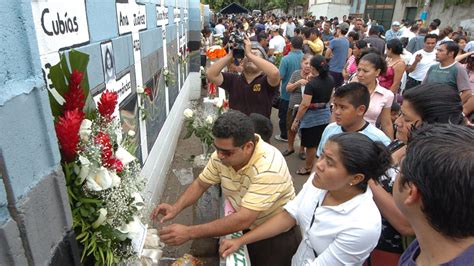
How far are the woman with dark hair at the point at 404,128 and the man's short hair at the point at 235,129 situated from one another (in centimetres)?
79

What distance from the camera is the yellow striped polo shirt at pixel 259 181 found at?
78.3 inches

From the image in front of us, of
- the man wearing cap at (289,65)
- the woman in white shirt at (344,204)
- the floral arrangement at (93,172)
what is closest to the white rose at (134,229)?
the floral arrangement at (93,172)

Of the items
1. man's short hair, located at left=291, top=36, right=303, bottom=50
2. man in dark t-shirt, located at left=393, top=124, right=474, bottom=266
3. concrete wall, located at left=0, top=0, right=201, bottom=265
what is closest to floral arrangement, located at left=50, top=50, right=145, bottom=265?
concrete wall, located at left=0, top=0, right=201, bottom=265

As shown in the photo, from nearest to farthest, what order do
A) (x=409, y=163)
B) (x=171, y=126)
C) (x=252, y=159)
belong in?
(x=409, y=163) → (x=252, y=159) → (x=171, y=126)

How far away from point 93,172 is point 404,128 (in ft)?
6.21

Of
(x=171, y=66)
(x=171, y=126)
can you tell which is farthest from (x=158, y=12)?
(x=171, y=126)

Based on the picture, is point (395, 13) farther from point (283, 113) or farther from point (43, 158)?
point (43, 158)

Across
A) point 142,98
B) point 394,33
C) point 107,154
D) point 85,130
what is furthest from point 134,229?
point 394,33

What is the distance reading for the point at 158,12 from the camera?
14.6 feet

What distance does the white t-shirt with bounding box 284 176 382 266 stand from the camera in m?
1.56

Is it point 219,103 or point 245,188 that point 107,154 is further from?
point 219,103

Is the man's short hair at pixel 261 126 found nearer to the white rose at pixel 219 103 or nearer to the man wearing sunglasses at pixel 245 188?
the man wearing sunglasses at pixel 245 188

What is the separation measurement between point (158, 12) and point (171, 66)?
131 cm

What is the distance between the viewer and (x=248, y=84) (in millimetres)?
3689
